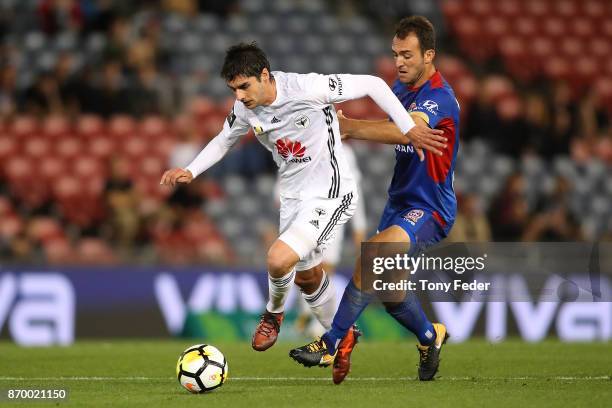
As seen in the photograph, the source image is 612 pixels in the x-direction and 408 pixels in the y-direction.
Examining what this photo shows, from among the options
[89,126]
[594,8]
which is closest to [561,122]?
[594,8]

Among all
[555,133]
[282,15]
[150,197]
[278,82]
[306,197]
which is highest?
[282,15]

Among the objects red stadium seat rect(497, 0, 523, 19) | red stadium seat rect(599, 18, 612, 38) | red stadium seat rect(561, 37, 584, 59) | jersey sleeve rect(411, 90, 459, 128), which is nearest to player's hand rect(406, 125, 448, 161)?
jersey sleeve rect(411, 90, 459, 128)

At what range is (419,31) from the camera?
312 inches

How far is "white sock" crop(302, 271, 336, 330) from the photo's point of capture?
8.38 metres

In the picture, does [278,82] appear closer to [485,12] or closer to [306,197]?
[306,197]

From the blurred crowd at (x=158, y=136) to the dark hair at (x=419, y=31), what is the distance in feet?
18.7

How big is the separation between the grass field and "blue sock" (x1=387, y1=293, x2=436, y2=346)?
0.32 meters

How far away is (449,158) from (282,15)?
10.5 m

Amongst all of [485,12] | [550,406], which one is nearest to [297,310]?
[550,406]

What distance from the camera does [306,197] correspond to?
797 cm

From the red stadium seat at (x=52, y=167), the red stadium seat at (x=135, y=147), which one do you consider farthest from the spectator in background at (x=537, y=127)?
the red stadium seat at (x=52, y=167)

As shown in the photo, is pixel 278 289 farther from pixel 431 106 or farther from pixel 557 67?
pixel 557 67

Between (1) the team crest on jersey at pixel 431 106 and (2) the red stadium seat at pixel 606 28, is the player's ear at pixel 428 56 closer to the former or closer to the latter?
(1) the team crest on jersey at pixel 431 106

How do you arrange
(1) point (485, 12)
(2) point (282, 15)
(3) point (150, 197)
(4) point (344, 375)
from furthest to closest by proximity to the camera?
(1) point (485, 12)
(2) point (282, 15)
(3) point (150, 197)
(4) point (344, 375)
